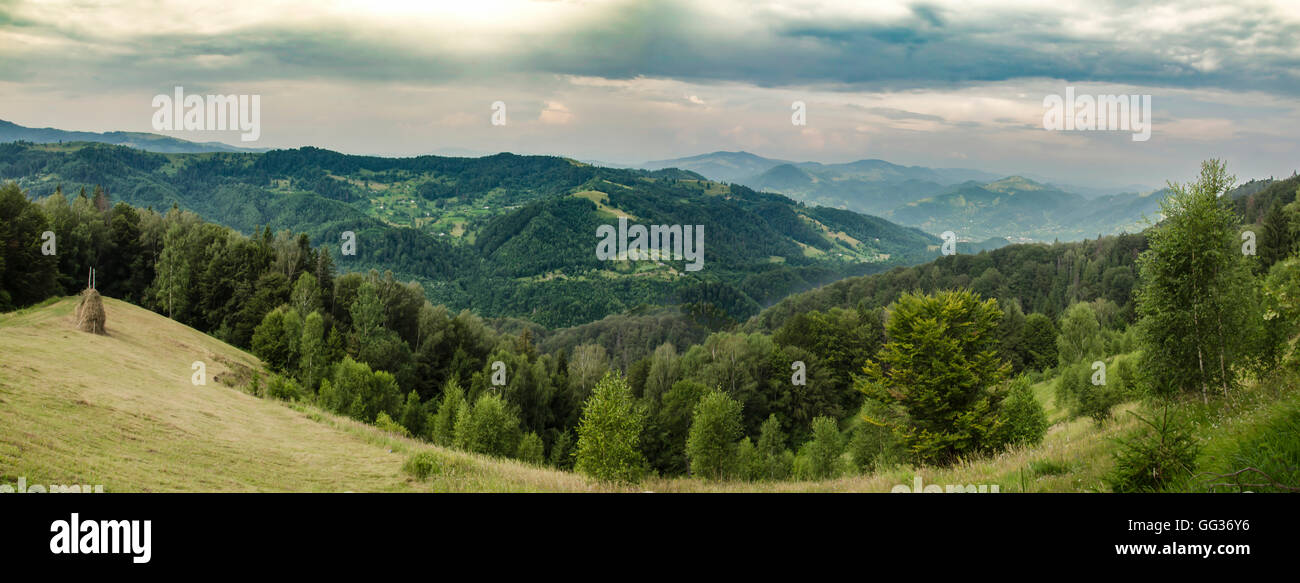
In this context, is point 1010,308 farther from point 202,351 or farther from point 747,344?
point 202,351

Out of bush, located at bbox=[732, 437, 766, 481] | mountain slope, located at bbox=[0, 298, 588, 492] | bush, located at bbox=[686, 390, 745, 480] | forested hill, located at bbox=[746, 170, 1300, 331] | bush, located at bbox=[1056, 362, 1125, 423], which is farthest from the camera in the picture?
forested hill, located at bbox=[746, 170, 1300, 331]

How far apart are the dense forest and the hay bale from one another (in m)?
9.09

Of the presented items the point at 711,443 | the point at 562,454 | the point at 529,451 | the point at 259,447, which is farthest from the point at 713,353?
the point at 259,447

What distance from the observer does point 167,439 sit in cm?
1778

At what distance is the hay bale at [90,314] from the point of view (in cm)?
3669

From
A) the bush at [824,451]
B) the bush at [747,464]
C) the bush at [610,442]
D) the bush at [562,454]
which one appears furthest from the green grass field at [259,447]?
the bush at [562,454]

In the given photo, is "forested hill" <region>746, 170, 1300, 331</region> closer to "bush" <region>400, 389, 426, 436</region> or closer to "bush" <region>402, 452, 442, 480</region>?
"bush" <region>400, 389, 426, 436</region>

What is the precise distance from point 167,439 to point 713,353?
8750 cm

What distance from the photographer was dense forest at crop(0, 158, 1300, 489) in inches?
867

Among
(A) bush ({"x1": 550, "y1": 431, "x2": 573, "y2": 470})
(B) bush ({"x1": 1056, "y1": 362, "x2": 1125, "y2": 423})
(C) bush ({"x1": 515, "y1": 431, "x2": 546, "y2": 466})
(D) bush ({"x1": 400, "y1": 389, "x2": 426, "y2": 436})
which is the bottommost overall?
(A) bush ({"x1": 550, "y1": 431, "x2": 573, "y2": 470})

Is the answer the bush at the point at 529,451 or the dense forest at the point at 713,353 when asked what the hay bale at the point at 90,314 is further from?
the bush at the point at 529,451

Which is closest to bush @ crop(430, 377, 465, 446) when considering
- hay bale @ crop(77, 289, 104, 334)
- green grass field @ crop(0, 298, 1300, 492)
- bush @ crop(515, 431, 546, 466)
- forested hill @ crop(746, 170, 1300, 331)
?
bush @ crop(515, 431, 546, 466)
